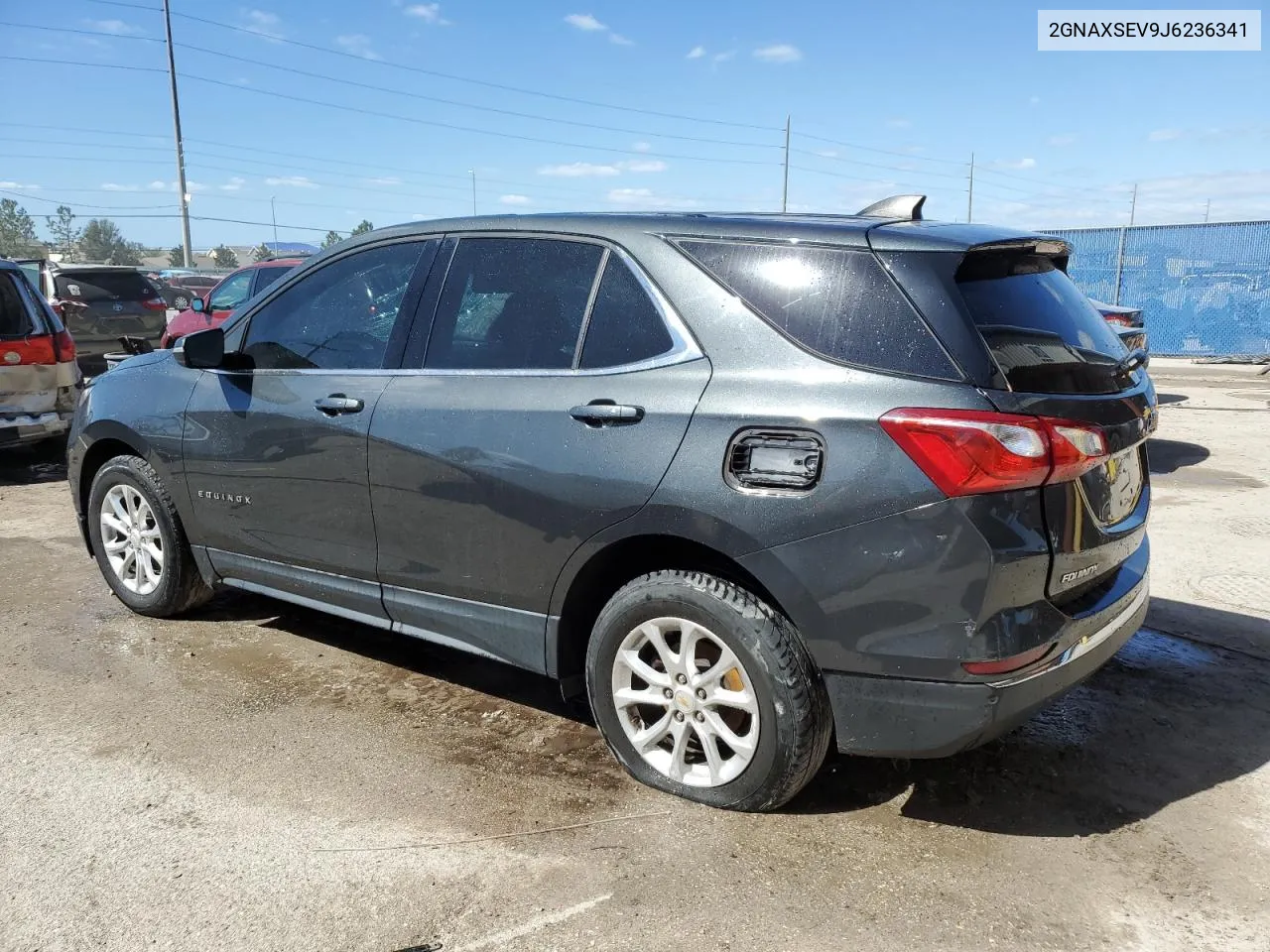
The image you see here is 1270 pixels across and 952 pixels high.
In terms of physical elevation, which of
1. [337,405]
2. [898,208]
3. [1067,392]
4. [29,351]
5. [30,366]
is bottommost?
[30,366]

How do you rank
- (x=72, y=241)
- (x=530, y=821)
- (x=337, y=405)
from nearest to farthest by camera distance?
(x=530, y=821) < (x=337, y=405) < (x=72, y=241)

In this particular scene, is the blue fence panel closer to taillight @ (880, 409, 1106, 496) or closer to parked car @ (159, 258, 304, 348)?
parked car @ (159, 258, 304, 348)

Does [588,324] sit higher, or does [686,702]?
[588,324]

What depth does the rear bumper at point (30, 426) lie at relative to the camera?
26.4 ft

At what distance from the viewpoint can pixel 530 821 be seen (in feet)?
9.95

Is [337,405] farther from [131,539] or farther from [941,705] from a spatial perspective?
[941,705]

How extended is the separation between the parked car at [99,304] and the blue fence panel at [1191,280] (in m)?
16.7

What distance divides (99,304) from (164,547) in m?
11.3

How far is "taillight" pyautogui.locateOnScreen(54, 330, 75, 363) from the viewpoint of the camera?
8398 mm

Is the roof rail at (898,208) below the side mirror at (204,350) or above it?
above

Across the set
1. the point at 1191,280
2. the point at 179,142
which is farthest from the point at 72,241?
the point at 1191,280

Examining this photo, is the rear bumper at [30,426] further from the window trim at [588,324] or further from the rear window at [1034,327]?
the rear window at [1034,327]

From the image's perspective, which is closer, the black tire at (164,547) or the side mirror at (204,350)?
the side mirror at (204,350)


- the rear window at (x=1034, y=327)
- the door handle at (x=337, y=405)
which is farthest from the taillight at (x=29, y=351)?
the rear window at (x=1034, y=327)
